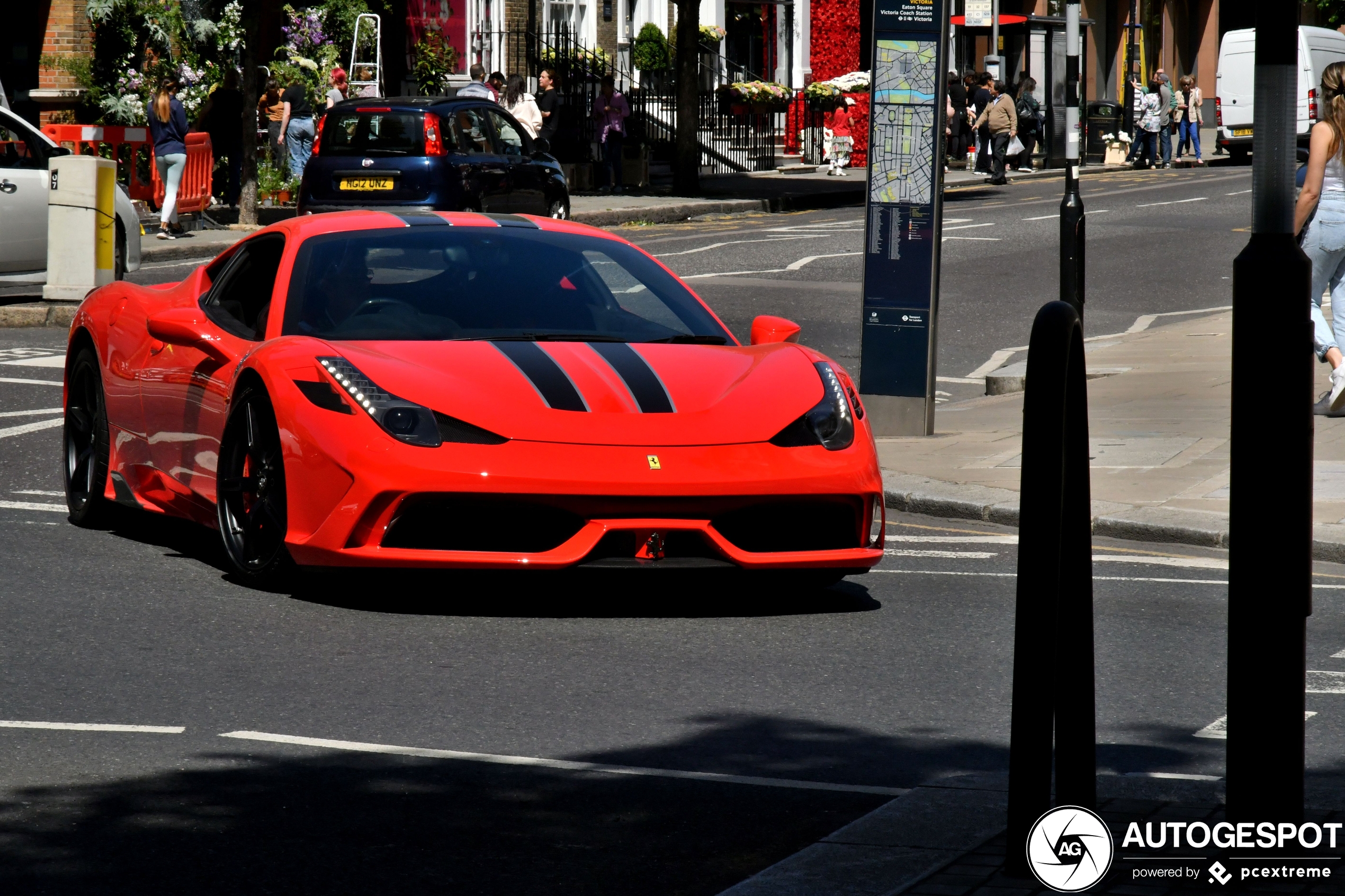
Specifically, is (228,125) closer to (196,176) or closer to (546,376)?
(196,176)

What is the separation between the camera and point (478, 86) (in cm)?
3095

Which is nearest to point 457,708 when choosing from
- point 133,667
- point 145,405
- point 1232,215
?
point 133,667

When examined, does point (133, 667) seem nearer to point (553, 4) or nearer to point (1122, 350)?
point (1122, 350)

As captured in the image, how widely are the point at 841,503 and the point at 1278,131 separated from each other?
342cm

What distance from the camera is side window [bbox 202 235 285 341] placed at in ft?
25.2

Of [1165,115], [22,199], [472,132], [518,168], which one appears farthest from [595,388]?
[1165,115]

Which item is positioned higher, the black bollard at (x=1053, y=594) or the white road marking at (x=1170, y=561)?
the black bollard at (x=1053, y=594)

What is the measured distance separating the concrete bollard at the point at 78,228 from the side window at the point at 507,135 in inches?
283

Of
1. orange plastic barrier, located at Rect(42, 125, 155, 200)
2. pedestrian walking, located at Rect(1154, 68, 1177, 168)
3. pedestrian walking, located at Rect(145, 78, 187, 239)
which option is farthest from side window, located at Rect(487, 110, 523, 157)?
pedestrian walking, located at Rect(1154, 68, 1177, 168)

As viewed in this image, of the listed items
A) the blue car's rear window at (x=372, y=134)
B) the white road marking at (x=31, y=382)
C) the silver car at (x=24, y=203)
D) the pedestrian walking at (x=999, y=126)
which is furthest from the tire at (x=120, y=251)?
the pedestrian walking at (x=999, y=126)

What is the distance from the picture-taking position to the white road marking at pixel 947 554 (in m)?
8.32

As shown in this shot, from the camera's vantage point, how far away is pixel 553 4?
39.8 meters

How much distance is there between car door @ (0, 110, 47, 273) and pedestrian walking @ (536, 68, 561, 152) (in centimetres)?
1531

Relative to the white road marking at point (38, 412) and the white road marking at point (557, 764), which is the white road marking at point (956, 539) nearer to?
the white road marking at point (557, 764)
